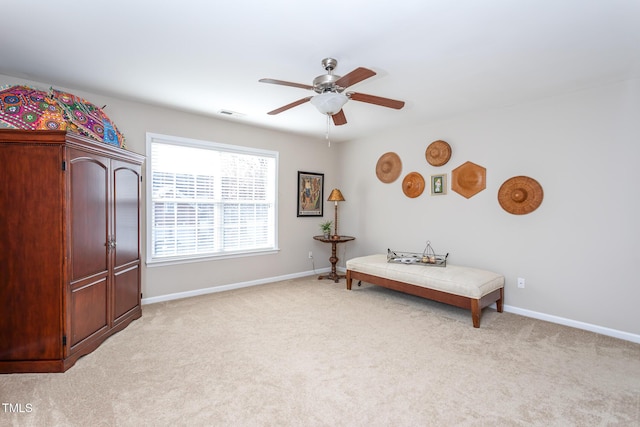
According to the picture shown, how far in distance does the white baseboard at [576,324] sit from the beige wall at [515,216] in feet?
0.04

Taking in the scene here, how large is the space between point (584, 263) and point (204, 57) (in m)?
4.13

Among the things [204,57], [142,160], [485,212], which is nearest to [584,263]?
[485,212]

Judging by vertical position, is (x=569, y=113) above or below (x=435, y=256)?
above

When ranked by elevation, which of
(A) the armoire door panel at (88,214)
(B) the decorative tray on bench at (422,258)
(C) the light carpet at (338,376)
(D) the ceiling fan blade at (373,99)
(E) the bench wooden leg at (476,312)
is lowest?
(C) the light carpet at (338,376)

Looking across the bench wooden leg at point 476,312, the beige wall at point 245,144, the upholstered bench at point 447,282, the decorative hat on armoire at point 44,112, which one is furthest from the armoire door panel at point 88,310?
the bench wooden leg at point 476,312

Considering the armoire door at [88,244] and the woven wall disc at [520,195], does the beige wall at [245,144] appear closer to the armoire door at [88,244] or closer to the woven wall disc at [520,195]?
the armoire door at [88,244]

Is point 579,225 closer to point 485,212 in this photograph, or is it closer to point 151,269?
point 485,212

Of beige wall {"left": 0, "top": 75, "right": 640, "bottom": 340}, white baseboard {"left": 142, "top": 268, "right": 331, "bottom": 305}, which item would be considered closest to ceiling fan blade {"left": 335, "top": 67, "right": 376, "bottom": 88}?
beige wall {"left": 0, "top": 75, "right": 640, "bottom": 340}

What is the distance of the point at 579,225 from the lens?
3283 millimetres

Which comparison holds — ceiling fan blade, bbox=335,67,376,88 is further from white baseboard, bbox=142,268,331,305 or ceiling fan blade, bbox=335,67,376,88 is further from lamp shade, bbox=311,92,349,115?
white baseboard, bbox=142,268,331,305

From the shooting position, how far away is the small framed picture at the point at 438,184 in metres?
4.40

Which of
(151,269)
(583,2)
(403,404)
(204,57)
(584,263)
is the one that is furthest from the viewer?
(151,269)

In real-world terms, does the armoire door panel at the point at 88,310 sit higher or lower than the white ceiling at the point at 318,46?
lower

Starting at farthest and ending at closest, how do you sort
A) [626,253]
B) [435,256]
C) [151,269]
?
[435,256] → [151,269] → [626,253]
